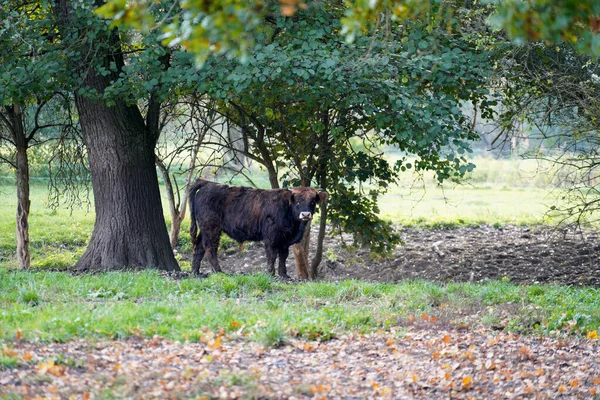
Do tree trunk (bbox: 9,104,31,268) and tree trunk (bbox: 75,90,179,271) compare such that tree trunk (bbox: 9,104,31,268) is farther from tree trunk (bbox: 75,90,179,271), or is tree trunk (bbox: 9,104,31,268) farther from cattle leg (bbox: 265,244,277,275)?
cattle leg (bbox: 265,244,277,275)

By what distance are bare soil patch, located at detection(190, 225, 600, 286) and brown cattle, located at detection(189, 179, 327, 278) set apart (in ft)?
5.91

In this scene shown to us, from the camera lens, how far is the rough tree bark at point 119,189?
12625mm

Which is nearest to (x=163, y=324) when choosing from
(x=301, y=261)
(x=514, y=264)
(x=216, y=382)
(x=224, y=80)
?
(x=216, y=382)

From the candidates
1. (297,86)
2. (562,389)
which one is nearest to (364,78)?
(297,86)

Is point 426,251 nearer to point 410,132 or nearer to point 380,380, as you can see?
A: point 410,132

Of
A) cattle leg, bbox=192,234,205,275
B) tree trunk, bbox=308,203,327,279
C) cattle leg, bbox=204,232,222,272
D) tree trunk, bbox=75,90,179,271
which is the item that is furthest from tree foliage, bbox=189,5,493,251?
cattle leg, bbox=192,234,205,275

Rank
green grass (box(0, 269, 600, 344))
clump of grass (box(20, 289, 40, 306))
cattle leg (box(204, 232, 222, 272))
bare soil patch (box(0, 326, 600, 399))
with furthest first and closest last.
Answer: cattle leg (box(204, 232, 222, 272)), clump of grass (box(20, 289, 40, 306)), green grass (box(0, 269, 600, 344)), bare soil patch (box(0, 326, 600, 399))

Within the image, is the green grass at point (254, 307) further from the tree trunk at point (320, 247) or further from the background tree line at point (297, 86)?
the tree trunk at point (320, 247)

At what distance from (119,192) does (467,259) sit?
26.2 feet

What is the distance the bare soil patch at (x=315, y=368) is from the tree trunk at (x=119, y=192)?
572 centimetres

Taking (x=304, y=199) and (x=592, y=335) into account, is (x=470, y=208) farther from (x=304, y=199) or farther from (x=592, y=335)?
(x=592, y=335)

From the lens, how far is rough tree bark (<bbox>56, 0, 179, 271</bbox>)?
41.4 ft

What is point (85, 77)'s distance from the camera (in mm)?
11781

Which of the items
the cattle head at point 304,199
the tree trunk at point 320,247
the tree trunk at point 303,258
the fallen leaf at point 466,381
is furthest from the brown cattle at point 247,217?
the fallen leaf at point 466,381
